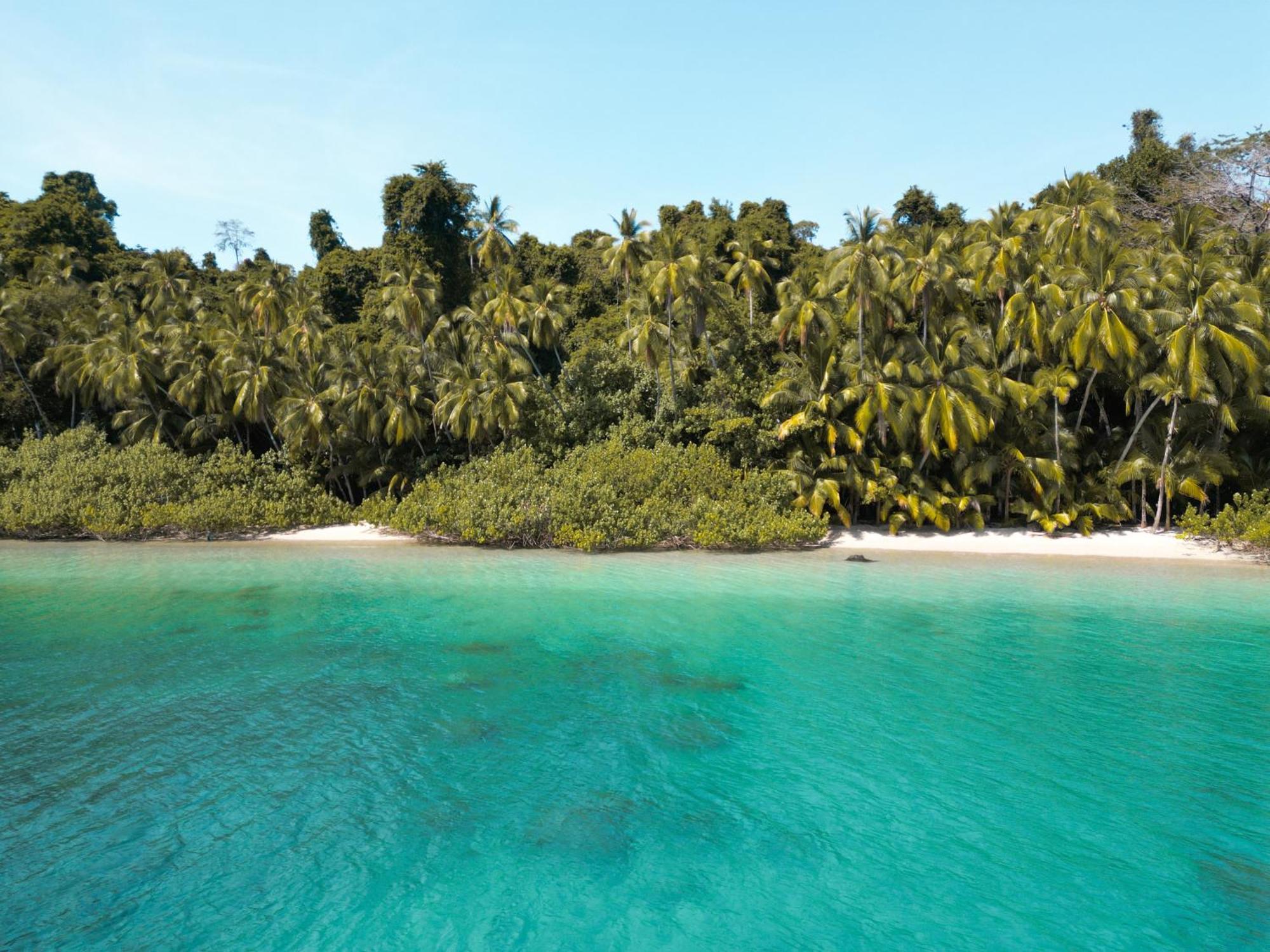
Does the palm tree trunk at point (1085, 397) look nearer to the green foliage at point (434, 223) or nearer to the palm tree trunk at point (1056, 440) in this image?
the palm tree trunk at point (1056, 440)

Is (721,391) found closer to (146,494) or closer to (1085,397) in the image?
(1085,397)

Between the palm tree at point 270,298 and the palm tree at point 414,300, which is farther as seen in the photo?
the palm tree at point 270,298

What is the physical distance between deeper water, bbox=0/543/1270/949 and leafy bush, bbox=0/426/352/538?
1384 cm

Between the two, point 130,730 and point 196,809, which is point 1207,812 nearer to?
point 196,809

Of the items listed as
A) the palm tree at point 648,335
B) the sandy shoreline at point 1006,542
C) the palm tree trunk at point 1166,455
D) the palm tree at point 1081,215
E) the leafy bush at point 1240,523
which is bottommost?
the sandy shoreline at point 1006,542

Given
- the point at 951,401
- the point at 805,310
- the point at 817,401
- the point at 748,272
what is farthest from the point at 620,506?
the point at 748,272

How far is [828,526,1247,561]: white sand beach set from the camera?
2811 cm

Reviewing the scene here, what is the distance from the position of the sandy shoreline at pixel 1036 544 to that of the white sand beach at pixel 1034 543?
0.07 feet

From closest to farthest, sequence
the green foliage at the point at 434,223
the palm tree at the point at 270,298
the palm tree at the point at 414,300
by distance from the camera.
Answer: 1. the palm tree at the point at 414,300
2. the palm tree at the point at 270,298
3. the green foliage at the point at 434,223

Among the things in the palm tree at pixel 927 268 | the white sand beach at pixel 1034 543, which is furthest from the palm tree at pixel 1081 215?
the white sand beach at pixel 1034 543

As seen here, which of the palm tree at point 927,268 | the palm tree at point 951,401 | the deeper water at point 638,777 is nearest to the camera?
the deeper water at point 638,777

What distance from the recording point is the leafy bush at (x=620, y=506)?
97.6 ft

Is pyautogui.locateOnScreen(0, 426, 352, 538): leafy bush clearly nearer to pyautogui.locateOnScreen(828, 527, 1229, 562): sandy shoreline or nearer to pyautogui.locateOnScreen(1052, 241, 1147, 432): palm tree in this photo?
pyautogui.locateOnScreen(828, 527, 1229, 562): sandy shoreline

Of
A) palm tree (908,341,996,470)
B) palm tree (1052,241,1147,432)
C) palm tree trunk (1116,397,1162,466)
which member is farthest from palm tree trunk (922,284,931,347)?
palm tree trunk (1116,397,1162,466)
